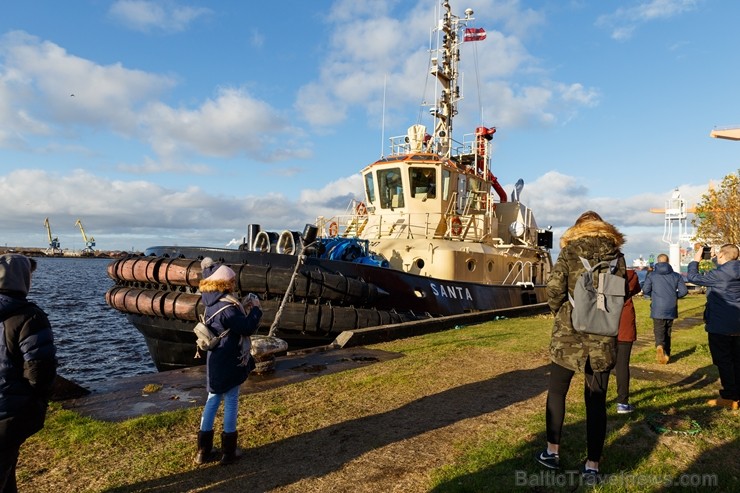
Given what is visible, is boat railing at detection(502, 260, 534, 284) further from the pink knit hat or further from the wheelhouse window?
the pink knit hat

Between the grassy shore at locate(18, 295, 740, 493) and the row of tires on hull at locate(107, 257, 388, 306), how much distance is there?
254cm

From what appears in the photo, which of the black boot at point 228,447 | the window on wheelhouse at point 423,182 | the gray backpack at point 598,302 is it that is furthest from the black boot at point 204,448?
the window on wheelhouse at point 423,182

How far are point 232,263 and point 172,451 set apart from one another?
4.70m

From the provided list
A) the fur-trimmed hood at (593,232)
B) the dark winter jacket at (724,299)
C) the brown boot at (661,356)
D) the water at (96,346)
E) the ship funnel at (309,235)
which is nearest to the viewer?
the fur-trimmed hood at (593,232)

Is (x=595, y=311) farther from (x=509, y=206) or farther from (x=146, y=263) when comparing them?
(x=509, y=206)

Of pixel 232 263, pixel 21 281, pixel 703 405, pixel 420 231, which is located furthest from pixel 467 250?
pixel 21 281

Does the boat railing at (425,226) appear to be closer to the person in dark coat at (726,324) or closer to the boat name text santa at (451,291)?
the boat name text santa at (451,291)

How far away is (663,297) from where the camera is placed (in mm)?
6547

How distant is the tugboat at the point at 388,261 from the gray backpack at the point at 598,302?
16.0ft

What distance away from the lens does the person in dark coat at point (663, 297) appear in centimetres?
645

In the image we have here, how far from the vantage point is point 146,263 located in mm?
8367
